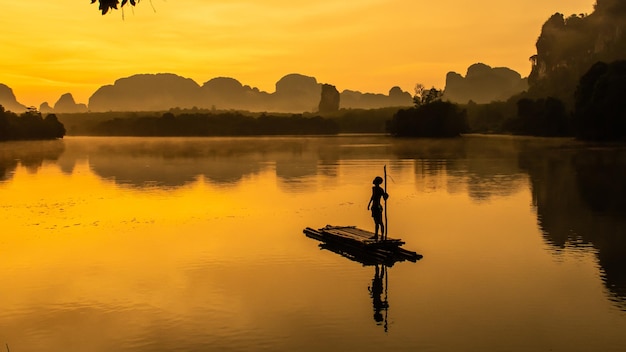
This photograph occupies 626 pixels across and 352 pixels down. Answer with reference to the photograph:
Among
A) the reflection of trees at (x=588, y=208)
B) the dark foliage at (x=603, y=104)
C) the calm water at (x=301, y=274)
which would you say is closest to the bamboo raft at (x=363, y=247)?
the calm water at (x=301, y=274)

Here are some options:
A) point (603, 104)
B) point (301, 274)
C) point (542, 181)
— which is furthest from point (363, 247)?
point (603, 104)

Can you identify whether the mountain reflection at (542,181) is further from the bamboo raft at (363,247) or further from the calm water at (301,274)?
the bamboo raft at (363,247)

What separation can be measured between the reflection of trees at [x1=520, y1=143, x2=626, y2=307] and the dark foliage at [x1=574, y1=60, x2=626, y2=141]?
45.9 metres

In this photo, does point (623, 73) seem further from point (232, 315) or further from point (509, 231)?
point (232, 315)

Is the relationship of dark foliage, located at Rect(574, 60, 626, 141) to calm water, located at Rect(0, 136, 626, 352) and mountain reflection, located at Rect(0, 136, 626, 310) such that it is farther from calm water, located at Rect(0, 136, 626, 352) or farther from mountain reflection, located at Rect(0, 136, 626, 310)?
calm water, located at Rect(0, 136, 626, 352)

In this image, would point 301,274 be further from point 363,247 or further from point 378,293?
point 378,293

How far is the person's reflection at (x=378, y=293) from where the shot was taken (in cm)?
2028

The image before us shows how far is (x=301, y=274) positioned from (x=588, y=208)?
23703 millimetres

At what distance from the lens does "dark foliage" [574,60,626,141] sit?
121 meters

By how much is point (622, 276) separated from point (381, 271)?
816 cm

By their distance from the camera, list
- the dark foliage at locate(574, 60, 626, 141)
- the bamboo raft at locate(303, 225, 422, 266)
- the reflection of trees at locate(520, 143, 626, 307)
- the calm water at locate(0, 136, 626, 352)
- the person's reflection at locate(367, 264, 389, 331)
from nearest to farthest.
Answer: the calm water at locate(0, 136, 626, 352) → the person's reflection at locate(367, 264, 389, 331) → the bamboo raft at locate(303, 225, 422, 266) → the reflection of trees at locate(520, 143, 626, 307) → the dark foliage at locate(574, 60, 626, 141)

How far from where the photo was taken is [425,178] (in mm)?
64875

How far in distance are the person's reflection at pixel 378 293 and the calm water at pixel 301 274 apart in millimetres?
96

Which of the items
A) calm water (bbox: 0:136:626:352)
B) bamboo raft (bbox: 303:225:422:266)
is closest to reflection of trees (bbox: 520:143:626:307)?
calm water (bbox: 0:136:626:352)
